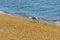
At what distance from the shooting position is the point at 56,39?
1455 centimetres

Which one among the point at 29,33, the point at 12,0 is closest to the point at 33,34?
the point at 29,33

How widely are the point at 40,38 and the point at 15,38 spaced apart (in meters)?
1.34

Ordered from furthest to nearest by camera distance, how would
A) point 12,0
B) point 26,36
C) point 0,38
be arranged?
Answer: point 12,0
point 26,36
point 0,38

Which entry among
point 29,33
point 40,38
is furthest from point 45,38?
point 29,33

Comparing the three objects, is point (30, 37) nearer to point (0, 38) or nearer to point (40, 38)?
point (40, 38)

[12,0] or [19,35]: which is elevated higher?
[19,35]

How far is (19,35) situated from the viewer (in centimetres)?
1467

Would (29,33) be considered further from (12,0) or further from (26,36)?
(12,0)

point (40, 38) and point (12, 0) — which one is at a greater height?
point (40, 38)

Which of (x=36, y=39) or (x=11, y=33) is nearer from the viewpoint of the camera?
(x=36, y=39)

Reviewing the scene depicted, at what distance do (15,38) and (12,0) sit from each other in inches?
1614

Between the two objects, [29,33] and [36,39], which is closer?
[36,39]

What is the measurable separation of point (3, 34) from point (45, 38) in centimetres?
229

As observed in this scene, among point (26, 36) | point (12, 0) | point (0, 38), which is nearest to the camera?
point (0, 38)
